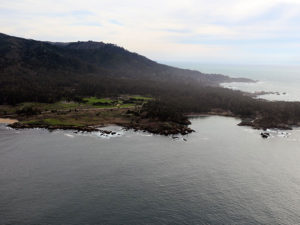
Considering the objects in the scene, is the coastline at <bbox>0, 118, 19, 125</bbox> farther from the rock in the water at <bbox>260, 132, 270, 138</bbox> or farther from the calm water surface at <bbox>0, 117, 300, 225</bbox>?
the rock in the water at <bbox>260, 132, 270, 138</bbox>

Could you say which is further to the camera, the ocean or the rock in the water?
the rock in the water

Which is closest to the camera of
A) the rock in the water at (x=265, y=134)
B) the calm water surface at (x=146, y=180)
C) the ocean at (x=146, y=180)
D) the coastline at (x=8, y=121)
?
the ocean at (x=146, y=180)

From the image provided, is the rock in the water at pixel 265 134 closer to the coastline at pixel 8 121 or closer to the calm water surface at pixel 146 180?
the calm water surface at pixel 146 180

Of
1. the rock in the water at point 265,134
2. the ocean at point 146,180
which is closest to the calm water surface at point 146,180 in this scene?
the ocean at point 146,180

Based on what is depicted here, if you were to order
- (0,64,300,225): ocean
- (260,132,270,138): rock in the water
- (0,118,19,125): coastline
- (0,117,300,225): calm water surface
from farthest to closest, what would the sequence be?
(0,118,19,125): coastline
(260,132,270,138): rock in the water
(0,117,300,225): calm water surface
(0,64,300,225): ocean

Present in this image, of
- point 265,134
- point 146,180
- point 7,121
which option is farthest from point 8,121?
point 265,134

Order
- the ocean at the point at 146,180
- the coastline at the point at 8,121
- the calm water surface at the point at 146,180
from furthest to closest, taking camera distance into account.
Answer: the coastline at the point at 8,121
the calm water surface at the point at 146,180
the ocean at the point at 146,180

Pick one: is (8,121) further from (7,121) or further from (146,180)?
(146,180)

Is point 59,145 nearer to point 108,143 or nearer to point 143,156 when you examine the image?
point 108,143

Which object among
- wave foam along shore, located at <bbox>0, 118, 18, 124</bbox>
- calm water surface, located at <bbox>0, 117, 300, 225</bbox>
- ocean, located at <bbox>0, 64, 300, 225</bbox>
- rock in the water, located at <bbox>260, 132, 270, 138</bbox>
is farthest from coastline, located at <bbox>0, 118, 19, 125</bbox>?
rock in the water, located at <bbox>260, 132, 270, 138</bbox>

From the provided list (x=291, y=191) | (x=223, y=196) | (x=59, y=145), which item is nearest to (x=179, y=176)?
(x=223, y=196)
